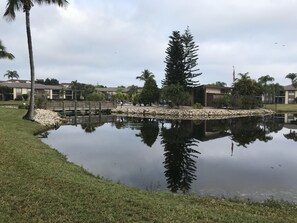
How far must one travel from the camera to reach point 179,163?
49.3 ft

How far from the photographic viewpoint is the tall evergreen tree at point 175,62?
6175cm

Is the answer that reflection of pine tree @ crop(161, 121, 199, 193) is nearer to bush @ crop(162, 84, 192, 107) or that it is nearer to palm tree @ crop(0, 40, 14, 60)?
palm tree @ crop(0, 40, 14, 60)

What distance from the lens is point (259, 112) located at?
6234 centimetres

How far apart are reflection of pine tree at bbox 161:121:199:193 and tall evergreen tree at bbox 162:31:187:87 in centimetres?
3909

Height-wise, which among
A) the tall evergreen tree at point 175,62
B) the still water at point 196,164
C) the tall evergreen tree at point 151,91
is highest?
the tall evergreen tree at point 175,62

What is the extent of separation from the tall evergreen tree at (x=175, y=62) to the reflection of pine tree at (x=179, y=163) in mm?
39095

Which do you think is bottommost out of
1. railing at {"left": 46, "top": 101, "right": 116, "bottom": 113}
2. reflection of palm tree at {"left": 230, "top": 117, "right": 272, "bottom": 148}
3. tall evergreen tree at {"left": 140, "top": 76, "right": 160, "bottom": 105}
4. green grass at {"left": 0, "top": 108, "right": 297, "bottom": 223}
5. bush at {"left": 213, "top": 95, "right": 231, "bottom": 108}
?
reflection of palm tree at {"left": 230, "top": 117, "right": 272, "bottom": 148}

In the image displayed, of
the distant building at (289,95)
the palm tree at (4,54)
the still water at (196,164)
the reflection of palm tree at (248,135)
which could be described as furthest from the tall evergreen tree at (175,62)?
the distant building at (289,95)

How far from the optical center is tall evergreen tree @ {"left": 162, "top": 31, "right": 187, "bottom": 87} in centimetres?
6175

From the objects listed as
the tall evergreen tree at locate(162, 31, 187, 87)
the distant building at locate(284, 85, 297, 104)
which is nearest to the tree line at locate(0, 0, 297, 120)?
the tall evergreen tree at locate(162, 31, 187, 87)

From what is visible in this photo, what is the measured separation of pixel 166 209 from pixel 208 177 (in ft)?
Result: 20.1

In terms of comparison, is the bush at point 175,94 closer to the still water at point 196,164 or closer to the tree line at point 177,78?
the tree line at point 177,78

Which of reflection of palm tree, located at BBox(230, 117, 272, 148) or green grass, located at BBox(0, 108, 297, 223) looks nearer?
green grass, located at BBox(0, 108, 297, 223)

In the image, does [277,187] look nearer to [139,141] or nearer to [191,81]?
[139,141]
